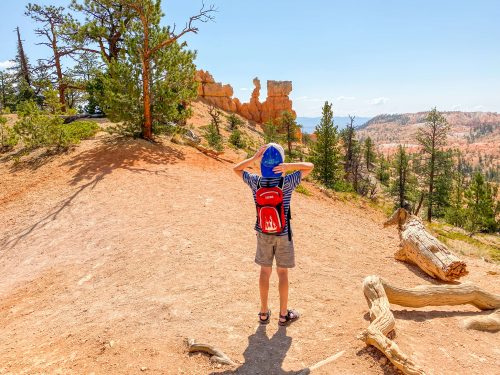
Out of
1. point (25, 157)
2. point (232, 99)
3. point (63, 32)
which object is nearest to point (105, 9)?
point (63, 32)

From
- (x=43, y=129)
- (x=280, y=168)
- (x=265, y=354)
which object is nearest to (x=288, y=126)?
(x=43, y=129)

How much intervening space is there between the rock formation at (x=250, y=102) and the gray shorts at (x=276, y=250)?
212 feet

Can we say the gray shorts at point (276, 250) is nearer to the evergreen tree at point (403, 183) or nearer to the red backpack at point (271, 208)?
the red backpack at point (271, 208)

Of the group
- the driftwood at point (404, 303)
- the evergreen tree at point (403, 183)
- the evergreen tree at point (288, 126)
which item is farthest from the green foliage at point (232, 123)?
the driftwood at point (404, 303)

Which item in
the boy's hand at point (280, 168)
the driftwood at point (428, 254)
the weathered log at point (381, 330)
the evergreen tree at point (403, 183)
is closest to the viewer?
the weathered log at point (381, 330)

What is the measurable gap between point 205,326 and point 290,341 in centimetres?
123

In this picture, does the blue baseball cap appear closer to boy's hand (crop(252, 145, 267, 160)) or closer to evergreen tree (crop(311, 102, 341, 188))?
boy's hand (crop(252, 145, 267, 160))

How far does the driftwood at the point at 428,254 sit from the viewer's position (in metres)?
8.14

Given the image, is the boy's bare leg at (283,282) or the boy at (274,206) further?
the boy's bare leg at (283,282)

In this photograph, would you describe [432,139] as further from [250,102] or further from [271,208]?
[250,102]

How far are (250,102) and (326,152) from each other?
41801 mm

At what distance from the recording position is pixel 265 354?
174 inches

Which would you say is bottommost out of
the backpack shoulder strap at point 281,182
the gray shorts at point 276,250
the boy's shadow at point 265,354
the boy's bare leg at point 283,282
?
the boy's shadow at point 265,354

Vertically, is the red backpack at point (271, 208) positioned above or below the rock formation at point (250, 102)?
below
